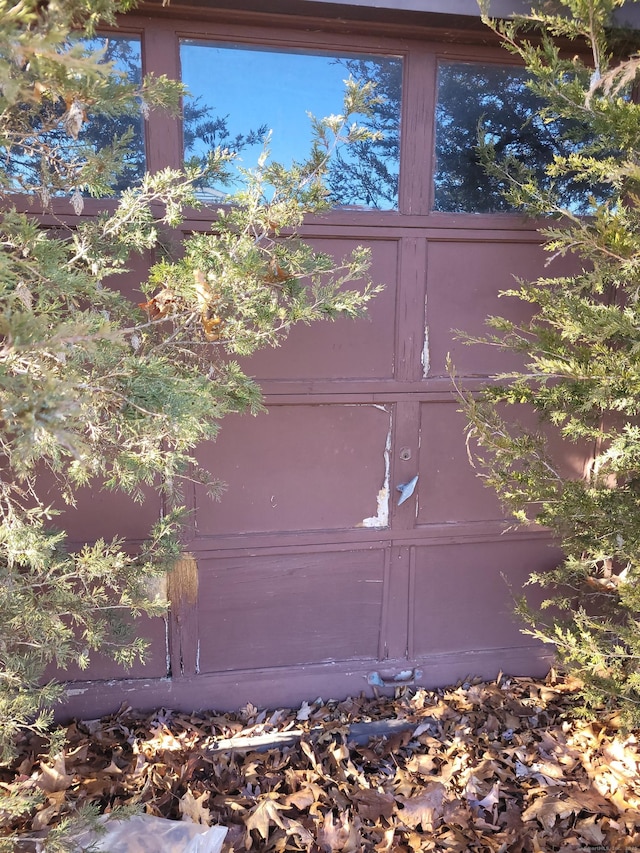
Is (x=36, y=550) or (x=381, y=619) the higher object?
(x=36, y=550)

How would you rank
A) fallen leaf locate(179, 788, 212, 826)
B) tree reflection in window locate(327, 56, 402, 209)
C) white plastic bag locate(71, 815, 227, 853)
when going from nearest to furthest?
white plastic bag locate(71, 815, 227, 853) < fallen leaf locate(179, 788, 212, 826) < tree reflection in window locate(327, 56, 402, 209)

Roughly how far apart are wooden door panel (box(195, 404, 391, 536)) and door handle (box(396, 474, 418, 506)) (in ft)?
0.27

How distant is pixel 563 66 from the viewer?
7.23 ft

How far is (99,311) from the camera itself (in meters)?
1.89

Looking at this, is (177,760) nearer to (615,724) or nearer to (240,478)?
(240,478)

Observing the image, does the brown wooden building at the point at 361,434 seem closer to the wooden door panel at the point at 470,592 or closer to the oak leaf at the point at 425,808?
the wooden door panel at the point at 470,592

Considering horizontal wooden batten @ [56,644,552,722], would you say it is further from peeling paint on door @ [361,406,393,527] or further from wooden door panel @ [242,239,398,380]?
wooden door panel @ [242,239,398,380]

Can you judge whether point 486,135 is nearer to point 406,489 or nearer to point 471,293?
point 471,293

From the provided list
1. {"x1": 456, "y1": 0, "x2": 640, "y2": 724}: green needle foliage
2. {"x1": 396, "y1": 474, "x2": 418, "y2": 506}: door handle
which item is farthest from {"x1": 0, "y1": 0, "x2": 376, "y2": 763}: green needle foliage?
{"x1": 396, "y1": 474, "x2": 418, "y2": 506}: door handle

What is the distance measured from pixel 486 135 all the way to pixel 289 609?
272 cm

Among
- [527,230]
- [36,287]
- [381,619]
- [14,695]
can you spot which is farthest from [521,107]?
[14,695]

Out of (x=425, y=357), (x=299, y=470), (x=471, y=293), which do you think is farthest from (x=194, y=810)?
(x=471, y=293)

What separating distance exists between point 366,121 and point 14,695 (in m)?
2.93

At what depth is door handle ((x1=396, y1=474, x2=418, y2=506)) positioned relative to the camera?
3.09 m
